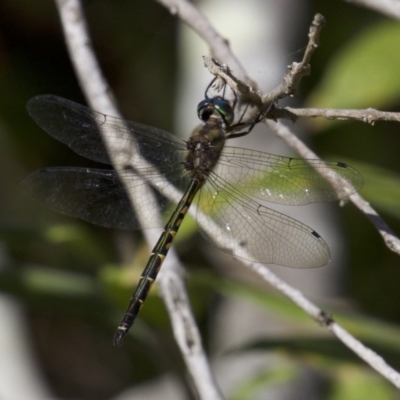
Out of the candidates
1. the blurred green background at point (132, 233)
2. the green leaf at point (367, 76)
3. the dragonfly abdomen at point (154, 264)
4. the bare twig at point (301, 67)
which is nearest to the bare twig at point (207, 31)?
the bare twig at point (301, 67)

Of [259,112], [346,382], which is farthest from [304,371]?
[259,112]

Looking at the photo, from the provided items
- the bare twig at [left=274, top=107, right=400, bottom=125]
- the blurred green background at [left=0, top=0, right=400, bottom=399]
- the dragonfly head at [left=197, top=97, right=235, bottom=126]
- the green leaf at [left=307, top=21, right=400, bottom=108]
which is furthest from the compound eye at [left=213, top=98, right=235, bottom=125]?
the green leaf at [left=307, top=21, right=400, bottom=108]

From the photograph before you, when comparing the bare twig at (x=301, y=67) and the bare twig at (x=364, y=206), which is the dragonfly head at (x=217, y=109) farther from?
the bare twig at (x=301, y=67)

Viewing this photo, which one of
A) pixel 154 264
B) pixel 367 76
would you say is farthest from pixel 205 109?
pixel 367 76

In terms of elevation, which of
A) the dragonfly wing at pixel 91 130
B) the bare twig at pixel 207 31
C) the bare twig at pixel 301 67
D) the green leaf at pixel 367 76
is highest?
the green leaf at pixel 367 76

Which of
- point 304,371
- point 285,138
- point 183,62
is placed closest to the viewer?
point 285,138

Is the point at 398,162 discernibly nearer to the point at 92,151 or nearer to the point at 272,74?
the point at 272,74
